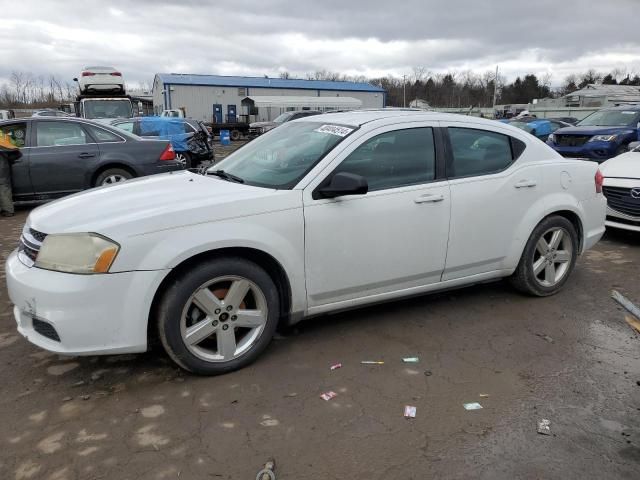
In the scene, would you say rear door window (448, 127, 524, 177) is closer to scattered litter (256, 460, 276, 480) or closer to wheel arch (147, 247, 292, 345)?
wheel arch (147, 247, 292, 345)

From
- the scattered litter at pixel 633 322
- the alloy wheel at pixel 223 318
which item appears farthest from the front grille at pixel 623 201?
the alloy wheel at pixel 223 318

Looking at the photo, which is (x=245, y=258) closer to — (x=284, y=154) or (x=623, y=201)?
(x=284, y=154)

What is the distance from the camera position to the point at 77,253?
2801 mm

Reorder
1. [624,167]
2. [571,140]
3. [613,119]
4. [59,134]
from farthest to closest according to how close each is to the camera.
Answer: [613,119] → [571,140] → [59,134] → [624,167]

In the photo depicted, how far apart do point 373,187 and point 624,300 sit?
2.62 m

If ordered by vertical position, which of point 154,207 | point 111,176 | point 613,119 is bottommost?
point 111,176

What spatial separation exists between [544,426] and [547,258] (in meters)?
2.08

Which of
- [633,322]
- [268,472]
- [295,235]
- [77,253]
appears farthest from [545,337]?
[77,253]

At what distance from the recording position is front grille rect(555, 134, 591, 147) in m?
11.3

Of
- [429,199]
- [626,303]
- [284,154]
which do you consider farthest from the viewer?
[626,303]

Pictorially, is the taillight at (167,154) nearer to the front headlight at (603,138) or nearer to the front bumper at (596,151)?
the front bumper at (596,151)

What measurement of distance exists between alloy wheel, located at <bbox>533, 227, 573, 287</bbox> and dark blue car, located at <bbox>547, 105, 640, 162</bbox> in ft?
24.6

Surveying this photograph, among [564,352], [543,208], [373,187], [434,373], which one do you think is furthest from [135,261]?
[543,208]

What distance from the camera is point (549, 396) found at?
2.95 metres
